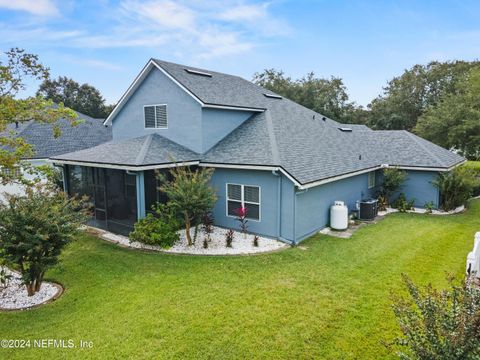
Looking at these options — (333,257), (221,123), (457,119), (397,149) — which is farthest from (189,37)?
(457,119)

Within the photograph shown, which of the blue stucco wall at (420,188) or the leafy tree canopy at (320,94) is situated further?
the leafy tree canopy at (320,94)

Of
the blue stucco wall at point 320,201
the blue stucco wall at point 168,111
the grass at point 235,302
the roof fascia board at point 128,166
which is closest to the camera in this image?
the grass at point 235,302

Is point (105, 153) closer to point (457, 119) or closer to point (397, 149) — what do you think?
point (397, 149)

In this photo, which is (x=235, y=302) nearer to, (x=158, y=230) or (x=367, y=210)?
(x=158, y=230)

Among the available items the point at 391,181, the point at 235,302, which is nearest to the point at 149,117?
the point at 235,302

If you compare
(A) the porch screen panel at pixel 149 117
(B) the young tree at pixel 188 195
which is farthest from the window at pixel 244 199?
(A) the porch screen panel at pixel 149 117

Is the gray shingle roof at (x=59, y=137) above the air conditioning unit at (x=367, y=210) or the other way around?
above

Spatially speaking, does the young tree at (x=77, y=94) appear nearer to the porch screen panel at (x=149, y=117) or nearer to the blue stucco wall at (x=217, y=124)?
the porch screen panel at (x=149, y=117)
